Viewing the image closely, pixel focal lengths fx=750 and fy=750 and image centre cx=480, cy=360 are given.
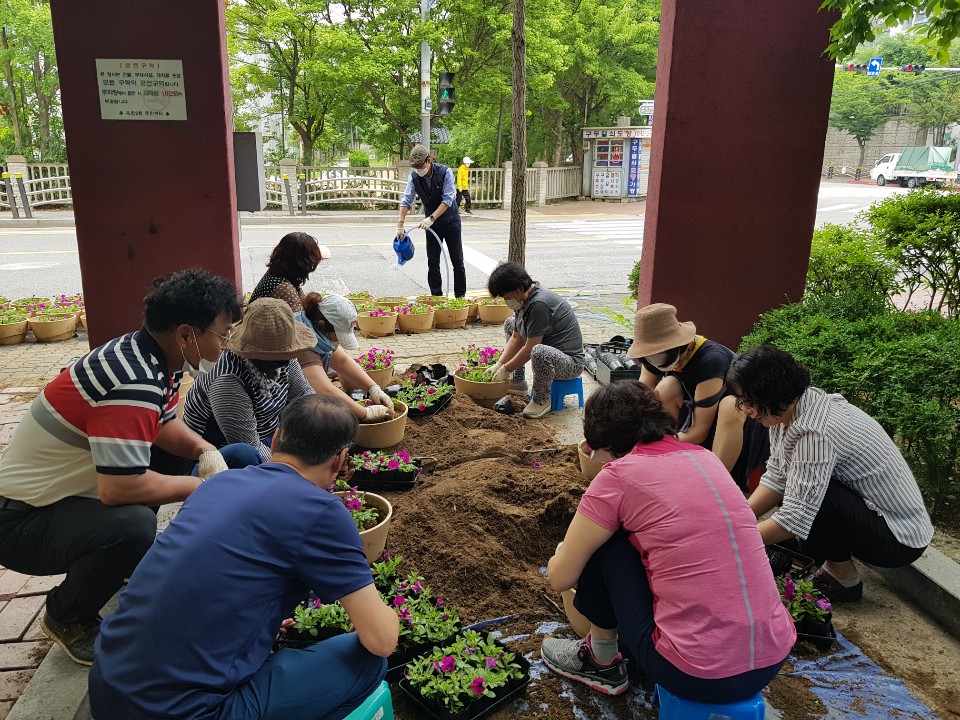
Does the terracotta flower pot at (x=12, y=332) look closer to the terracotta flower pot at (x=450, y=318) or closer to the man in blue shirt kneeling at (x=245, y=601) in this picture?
the terracotta flower pot at (x=450, y=318)

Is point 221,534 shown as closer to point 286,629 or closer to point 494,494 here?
Result: point 286,629

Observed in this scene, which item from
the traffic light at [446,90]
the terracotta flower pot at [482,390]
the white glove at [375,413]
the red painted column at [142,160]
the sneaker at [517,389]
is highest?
the traffic light at [446,90]

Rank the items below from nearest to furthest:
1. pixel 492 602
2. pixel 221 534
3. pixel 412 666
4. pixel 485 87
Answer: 1. pixel 221 534
2. pixel 412 666
3. pixel 492 602
4. pixel 485 87

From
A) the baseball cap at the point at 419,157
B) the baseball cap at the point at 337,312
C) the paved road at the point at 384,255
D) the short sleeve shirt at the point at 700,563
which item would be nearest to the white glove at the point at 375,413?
the baseball cap at the point at 337,312

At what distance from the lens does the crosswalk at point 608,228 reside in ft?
55.3

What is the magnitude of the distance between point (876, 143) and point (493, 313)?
172ft

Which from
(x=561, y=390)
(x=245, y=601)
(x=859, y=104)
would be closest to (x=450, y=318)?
(x=561, y=390)

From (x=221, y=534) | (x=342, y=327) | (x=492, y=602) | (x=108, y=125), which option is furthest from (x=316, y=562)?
(x=108, y=125)

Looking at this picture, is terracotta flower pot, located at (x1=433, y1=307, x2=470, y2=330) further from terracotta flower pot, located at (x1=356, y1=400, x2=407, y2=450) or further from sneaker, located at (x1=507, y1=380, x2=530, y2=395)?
terracotta flower pot, located at (x1=356, y1=400, x2=407, y2=450)

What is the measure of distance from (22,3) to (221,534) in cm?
2432

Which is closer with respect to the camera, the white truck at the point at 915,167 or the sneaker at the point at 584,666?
the sneaker at the point at 584,666

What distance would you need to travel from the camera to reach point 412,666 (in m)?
2.58

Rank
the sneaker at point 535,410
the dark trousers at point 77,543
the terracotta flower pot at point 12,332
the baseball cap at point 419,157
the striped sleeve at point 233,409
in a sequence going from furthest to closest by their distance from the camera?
the baseball cap at point 419,157, the terracotta flower pot at point 12,332, the sneaker at point 535,410, the striped sleeve at point 233,409, the dark trousers at point 77,543

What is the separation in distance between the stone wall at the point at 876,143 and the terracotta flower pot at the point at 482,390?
4936cm
